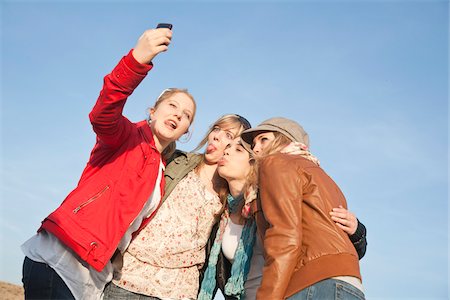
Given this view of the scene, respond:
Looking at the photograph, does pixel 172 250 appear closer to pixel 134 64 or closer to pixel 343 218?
pixel 343 218

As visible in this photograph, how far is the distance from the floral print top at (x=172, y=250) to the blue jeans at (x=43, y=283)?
3.06ft

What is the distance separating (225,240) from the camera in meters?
5.23

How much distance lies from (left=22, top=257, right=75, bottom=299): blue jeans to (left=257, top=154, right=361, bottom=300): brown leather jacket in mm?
1630

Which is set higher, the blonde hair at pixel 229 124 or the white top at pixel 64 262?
the blonde hair at pixel 229 124

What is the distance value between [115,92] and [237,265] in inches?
88.6

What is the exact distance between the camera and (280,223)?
11.8 ft

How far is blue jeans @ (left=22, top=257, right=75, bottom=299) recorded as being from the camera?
3754 millimetres

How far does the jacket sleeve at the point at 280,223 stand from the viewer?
3.42 m

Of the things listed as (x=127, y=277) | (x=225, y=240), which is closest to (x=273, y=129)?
(x=225, y=240)

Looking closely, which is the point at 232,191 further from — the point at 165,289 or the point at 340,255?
the point at 340,255

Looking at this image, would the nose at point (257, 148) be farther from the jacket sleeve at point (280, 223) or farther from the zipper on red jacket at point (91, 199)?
the zipper on red jacket at point (91, 199)

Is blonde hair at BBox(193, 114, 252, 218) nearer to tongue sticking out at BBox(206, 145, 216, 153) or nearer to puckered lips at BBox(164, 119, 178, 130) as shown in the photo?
tongue sticking out at BBox(206, 145, 216, 153)

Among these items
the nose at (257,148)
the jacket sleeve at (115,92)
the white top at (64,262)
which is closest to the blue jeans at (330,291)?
the white top at (64,262)

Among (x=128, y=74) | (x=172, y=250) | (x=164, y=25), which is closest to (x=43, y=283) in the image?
(x=172, y=250)
